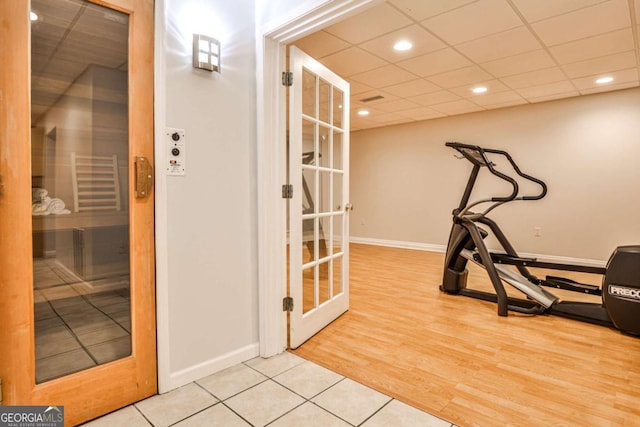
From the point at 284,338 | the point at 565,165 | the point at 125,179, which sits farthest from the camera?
the point at 565,165

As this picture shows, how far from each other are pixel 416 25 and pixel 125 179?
249cm

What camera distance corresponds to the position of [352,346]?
2408 mm

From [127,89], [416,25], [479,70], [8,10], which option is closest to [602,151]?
[479,70]

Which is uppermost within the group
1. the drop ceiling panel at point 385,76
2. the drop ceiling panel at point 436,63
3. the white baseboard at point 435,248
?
the drop ceiling panel at point 385,76

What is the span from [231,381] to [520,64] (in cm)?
405

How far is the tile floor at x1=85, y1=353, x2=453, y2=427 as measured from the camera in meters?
1.57

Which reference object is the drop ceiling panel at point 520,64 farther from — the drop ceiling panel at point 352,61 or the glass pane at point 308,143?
the glass pane at point 308,143

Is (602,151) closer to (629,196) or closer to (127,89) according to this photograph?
(629,196)

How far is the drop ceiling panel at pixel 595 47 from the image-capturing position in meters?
3.03

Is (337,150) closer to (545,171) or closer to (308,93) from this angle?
(308,93)

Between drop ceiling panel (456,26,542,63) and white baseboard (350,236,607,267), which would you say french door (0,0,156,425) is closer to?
drop ceiling panel (456,26,542,63)

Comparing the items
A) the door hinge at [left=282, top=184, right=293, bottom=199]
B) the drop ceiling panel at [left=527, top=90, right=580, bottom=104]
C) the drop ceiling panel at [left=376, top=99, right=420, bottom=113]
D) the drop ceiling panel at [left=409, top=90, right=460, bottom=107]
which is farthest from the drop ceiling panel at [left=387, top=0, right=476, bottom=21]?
the drop ceiling panel at [left=527, top=90, right=580, bottom=104]

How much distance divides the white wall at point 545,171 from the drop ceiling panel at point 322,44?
3619 millimetres

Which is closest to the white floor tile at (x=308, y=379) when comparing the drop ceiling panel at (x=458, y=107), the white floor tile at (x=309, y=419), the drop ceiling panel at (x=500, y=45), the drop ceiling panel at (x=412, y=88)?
the white floor tile at (x=309, y=419)
